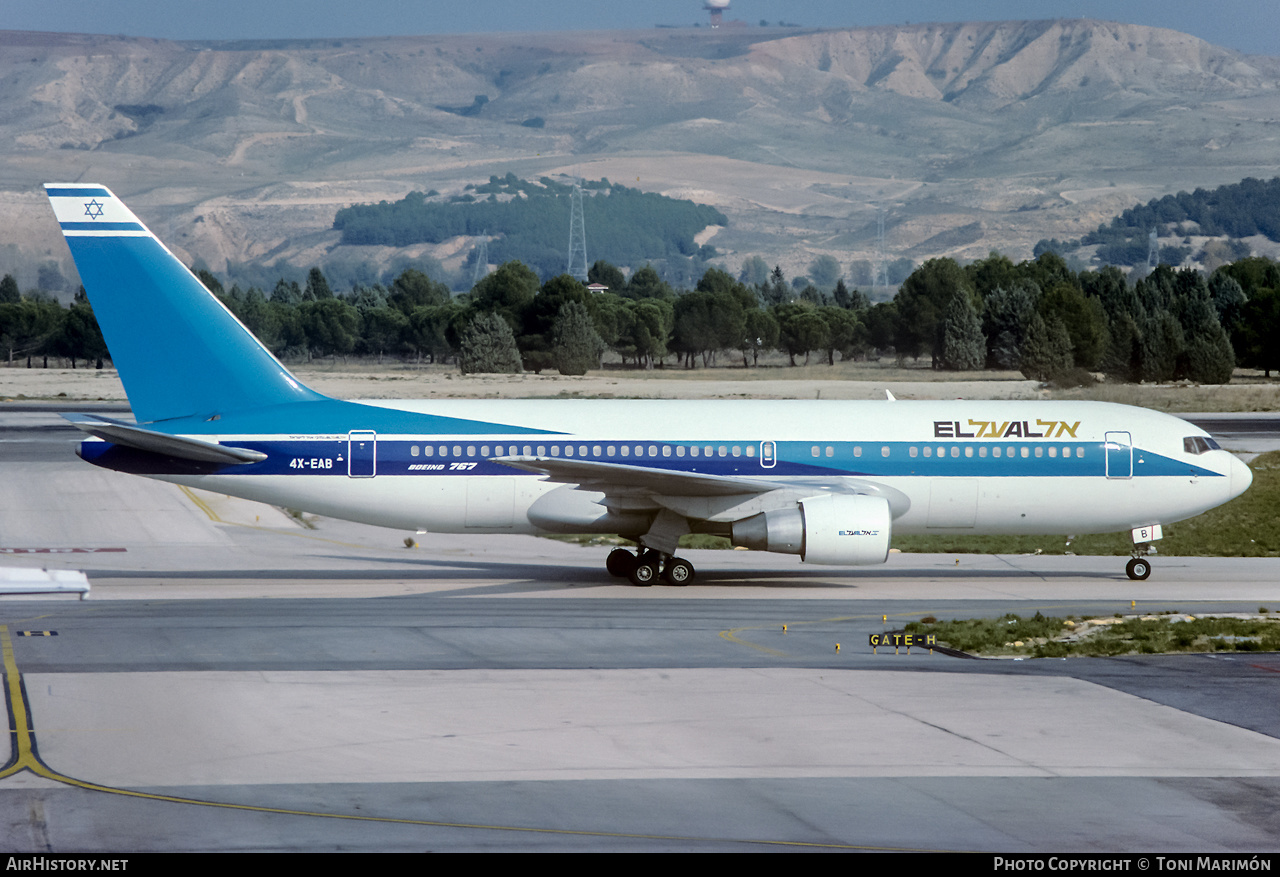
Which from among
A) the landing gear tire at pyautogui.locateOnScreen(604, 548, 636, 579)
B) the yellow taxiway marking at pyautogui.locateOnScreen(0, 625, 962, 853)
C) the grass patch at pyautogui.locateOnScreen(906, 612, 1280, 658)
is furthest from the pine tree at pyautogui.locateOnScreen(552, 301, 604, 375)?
the yellow taxiway marking at pyautogui.locateOnScreen(0, 625, 962, 853)

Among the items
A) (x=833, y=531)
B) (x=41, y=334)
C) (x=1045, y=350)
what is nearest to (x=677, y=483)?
(x=833, y=531)

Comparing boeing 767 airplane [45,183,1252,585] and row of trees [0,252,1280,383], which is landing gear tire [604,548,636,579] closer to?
boeing 767 airplane [45,183,1252,585]

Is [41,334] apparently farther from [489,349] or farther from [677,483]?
[677,483]

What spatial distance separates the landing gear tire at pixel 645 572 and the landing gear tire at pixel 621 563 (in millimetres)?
388

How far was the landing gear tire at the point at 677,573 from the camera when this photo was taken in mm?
32469

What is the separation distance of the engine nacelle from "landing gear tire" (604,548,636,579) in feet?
12.0

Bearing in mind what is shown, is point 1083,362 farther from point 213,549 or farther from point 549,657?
point 549,657

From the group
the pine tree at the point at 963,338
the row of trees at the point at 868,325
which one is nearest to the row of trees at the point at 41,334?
the row of trees at the point at 868,325

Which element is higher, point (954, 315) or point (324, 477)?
point (954, 315)

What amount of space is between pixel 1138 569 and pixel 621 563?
1223 centimetres

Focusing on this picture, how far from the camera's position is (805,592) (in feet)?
104

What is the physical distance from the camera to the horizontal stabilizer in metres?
29.3

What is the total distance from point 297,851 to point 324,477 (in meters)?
19.4
